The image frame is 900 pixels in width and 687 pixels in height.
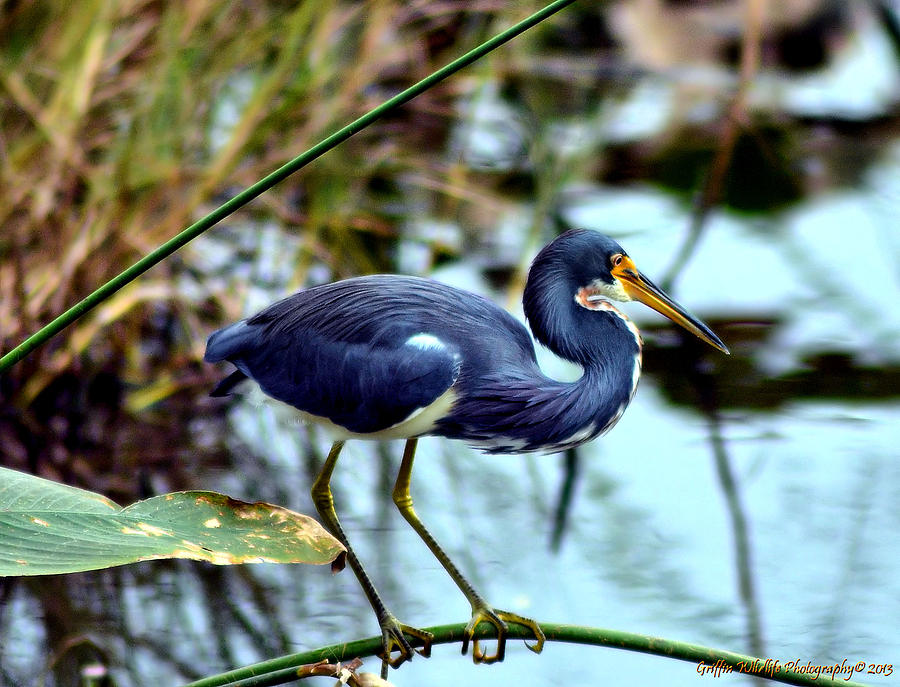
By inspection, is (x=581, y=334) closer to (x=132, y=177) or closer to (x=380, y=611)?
(x=380, y=611)

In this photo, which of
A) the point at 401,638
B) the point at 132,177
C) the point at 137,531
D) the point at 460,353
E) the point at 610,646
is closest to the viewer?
the point at 137,531

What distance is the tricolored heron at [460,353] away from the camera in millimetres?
1351

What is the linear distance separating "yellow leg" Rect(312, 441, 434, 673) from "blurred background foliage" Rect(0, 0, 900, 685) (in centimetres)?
46

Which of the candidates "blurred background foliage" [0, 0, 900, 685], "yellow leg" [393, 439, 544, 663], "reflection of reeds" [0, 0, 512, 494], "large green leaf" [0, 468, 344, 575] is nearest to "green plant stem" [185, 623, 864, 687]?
"large green leaf" [0, 468, 344, 575]

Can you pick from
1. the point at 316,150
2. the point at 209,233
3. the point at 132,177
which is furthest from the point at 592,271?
the point at 209,233

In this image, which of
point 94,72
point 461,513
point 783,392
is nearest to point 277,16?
point 94,72

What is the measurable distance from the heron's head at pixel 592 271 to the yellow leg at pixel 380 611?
0.34 metres

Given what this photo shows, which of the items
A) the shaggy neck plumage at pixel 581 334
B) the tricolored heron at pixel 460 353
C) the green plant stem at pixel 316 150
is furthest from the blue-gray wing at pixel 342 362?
the green plant stem at pixel 316 150

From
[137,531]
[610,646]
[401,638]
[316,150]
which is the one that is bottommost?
[401,638]

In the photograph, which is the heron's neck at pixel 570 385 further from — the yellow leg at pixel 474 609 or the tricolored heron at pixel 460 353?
the yellow leg at pixel 474 609

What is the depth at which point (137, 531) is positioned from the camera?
0.95 m

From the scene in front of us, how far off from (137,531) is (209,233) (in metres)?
2.14

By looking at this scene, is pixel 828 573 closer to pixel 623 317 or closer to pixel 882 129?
pixel 623 317

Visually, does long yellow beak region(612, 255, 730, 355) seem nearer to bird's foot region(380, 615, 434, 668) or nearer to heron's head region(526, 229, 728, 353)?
heron's head region(526, 229, 728, 353)
